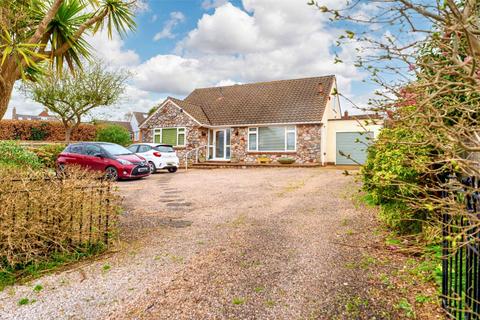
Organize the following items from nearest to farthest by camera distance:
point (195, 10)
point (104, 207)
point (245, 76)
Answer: point (104, 207)
point (195, 10)
point (245, 76)

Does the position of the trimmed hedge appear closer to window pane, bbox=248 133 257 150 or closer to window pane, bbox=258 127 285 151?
window pane, bbox=248 133 257 150

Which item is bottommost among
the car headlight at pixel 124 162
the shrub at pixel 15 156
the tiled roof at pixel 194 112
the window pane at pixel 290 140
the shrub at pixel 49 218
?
the shrub at pixel 49 218

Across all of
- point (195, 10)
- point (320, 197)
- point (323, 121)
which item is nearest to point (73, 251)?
point (320, 197)

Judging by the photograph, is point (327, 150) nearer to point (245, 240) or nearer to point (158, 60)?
point (158, 60)

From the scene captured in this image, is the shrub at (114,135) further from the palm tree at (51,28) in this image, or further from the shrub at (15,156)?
the palm tree at (51,28)

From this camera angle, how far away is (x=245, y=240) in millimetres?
4824

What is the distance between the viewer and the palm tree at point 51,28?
14.6 feet

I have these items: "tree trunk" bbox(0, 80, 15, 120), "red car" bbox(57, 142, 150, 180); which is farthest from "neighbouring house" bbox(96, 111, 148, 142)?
"tree trunk" bbox(0, 80, 15, 120)

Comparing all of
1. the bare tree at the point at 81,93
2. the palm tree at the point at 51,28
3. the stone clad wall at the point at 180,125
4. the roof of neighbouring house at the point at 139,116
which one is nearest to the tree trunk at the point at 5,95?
the palm tree at the point at 51,28

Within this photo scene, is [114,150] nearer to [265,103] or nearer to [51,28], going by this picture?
[51,28]

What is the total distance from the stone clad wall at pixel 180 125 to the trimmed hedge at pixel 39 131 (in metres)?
8.89

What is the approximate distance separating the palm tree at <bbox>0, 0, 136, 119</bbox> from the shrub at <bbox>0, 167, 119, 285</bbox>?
1.44 m

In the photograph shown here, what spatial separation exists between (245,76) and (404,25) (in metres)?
26.3

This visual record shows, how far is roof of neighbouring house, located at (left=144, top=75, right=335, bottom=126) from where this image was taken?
19281 millimetres
